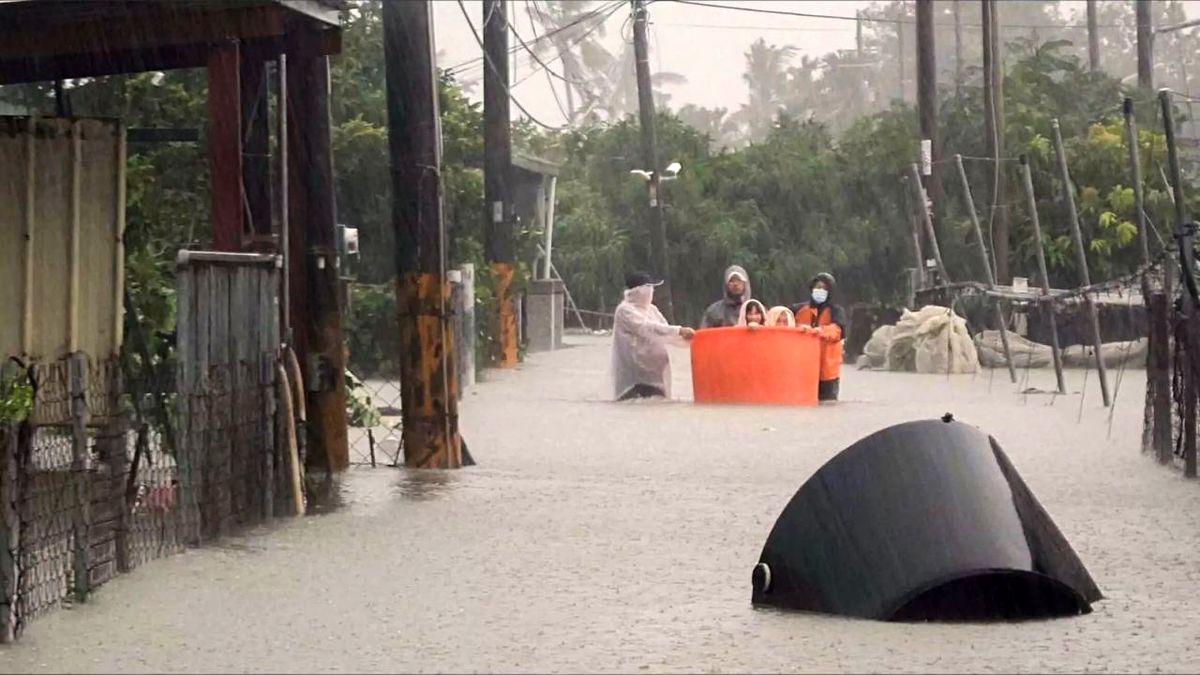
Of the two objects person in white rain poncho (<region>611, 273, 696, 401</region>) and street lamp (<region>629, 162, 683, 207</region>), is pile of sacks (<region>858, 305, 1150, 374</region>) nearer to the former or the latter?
person in white rain poncho (<region>611, 273, 696, 401</region>)

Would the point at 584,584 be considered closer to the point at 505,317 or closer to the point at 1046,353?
the point at 1046,353

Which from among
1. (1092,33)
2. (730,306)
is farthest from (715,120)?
(730,306)

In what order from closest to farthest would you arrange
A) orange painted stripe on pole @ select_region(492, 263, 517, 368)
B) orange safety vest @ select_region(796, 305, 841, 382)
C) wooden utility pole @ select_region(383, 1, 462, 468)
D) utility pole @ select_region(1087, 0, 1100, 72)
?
wooden utility pole @ select_region(383, 1, 462, 468) < orange safety vest @ select_region(796, 305, 841, 382) < orange painted stripe on pole @ select_region(492, 263, 517, 368) < utility pole @ select_region(1087, 0, 1100, 72)

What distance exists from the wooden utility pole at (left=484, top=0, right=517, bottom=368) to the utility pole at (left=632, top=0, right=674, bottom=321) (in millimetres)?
12241

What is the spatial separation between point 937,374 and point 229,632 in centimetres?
2450

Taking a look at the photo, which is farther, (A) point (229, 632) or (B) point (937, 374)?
(B) point (937, 374)

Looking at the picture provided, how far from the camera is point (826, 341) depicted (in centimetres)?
2459

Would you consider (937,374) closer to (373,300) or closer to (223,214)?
(373,300)

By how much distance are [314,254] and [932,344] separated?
63.6 ft

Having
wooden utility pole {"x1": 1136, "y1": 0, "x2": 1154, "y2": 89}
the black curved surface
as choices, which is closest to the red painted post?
the black curved surface

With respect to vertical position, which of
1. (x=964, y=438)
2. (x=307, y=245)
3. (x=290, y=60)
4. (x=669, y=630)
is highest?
(x=290, y=60)

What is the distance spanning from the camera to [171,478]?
1196 cm

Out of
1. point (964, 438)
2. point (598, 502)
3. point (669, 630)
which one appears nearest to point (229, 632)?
point (669, 630)

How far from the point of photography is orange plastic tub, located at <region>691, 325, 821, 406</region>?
24109 millimetres
